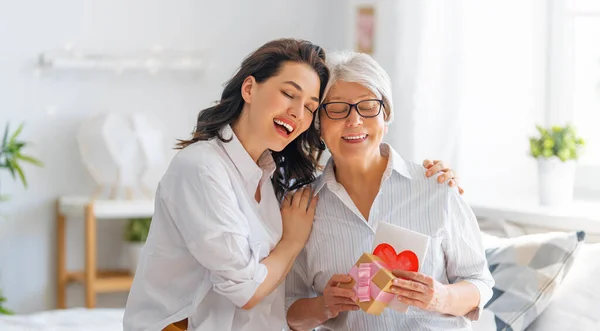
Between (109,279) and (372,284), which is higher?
(372,284)

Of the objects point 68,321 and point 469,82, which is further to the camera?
point 469,82

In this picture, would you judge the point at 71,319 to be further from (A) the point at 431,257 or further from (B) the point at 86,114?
(B) the point at 86,114

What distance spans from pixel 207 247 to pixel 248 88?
38 cm

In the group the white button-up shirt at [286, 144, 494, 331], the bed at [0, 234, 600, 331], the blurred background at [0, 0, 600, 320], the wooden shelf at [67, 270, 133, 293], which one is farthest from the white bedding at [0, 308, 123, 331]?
the blurred background at [0, 0, 600, 320]

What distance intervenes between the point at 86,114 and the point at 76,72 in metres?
0.20

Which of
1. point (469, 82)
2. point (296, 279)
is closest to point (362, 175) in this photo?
point (296, 279)

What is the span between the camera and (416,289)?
1568mm

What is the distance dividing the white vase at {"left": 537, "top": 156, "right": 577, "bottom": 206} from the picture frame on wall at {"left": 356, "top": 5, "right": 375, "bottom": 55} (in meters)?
1.07

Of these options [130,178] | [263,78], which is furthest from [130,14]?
[263,78]

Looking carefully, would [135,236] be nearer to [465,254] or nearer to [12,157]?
[12,157]

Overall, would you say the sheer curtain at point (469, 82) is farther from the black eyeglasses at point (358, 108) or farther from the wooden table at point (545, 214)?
the black eyeglasses at point (358, 108)

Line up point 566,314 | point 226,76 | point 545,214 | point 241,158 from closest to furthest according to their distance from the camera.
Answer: point 241,158 < point 566,314 < point 545,214 < point 226,76

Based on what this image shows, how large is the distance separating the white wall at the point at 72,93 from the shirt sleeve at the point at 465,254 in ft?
7.31

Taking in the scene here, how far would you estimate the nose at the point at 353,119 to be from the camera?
5.91ft
